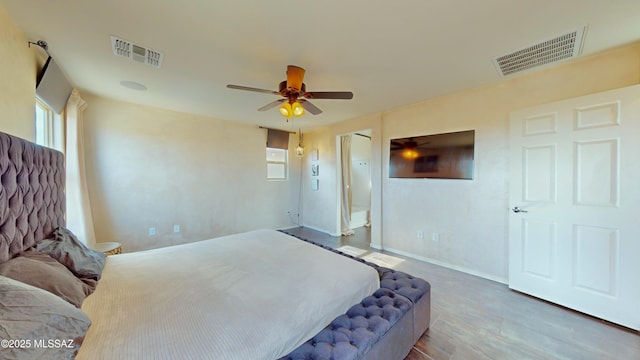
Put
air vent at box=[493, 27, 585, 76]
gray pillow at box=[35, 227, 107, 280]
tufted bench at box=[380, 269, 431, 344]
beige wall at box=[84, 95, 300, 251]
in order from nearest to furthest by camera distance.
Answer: gray pillow at box=[35, 227, 107, 280] → tufted bench at box=[380, 269, 431, 344] → air vent at box=[493, 27, 585, 76] → beige wall at box=[84, 95, 300, 251]

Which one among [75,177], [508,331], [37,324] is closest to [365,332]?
[37,324]

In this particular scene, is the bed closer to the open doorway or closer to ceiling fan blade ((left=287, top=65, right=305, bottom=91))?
ceiling fan blade ((left=287, top=65, right=305, bottom=91))

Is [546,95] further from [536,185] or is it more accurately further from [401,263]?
[401,263]

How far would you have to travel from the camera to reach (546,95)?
8.19 feet

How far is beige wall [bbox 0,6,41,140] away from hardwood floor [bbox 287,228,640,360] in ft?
11.4

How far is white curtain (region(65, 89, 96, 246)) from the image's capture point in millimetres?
2818

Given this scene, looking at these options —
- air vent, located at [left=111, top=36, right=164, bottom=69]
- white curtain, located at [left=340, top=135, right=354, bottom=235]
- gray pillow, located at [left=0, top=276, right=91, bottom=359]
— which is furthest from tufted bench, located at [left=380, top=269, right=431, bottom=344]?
white curtain, located at [left=340, top=135, right=354, bottom=235]

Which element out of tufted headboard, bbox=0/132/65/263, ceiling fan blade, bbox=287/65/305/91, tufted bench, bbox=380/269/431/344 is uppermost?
ceiling fan blade, bbox=287/65/305/91

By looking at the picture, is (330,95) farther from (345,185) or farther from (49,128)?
(49,128)

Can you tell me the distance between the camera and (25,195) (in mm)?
1473


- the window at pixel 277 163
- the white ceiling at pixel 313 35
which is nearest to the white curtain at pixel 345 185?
the window at pixel 277 163

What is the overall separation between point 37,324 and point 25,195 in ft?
3.80

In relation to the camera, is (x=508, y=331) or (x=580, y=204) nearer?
(x=508, y=331)

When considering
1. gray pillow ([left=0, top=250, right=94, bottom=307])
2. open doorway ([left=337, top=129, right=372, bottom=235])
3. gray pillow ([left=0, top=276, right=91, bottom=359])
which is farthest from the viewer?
open doorway ([left=337, top=129, right=372, bottom=235])
